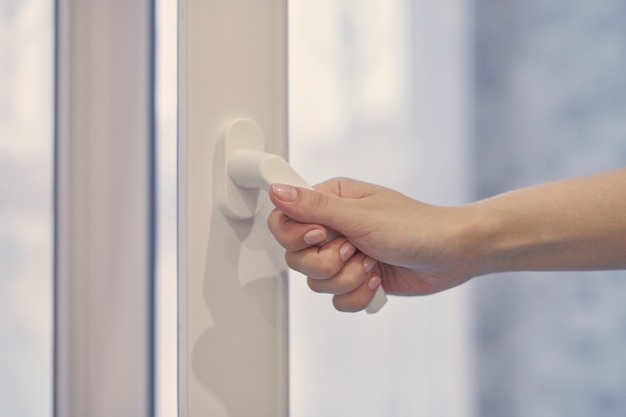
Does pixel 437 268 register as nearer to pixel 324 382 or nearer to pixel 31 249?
pixel 324 382

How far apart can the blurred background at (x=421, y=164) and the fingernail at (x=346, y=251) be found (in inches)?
3.7

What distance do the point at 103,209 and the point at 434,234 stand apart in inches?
→ 11.9

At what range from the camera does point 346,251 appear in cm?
60

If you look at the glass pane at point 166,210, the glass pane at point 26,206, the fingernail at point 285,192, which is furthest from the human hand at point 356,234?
the glass pane at point 26,206

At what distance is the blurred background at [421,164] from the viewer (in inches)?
23.0

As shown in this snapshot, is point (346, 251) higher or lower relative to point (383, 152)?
lower

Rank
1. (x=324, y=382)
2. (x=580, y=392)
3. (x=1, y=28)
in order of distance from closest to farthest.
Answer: (x=1, y=28) < (x=324, y=382) < (x=580, y=392)

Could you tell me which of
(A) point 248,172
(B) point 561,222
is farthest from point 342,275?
(B) point 561,222

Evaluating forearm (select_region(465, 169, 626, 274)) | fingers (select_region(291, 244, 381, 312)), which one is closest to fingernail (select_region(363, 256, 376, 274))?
fingers (select_region(291, 244, 381, 312))

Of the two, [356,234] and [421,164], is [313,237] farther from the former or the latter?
[421,164]

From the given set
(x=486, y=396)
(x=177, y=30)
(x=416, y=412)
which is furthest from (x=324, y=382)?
(x=177, y=30)

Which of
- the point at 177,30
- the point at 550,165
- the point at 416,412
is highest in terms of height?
the point at 177,30

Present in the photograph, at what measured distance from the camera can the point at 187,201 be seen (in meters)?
0.59

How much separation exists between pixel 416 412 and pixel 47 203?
46cm
